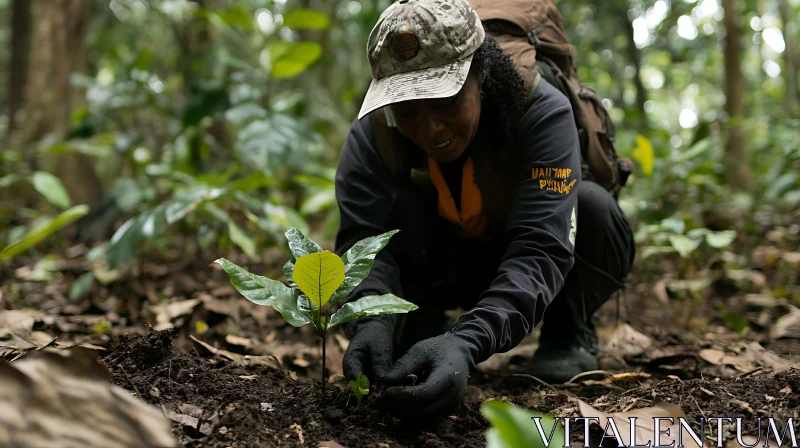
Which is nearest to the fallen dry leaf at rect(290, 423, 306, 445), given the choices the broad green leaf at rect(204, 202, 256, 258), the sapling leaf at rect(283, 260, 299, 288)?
the sapling leaf at rect(283, 260, 299, 288)

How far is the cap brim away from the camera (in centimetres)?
174

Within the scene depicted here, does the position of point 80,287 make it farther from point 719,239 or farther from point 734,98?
point 734,98

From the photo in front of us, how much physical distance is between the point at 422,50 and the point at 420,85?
12 centimetres

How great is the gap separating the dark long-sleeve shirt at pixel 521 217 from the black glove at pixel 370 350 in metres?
0.11

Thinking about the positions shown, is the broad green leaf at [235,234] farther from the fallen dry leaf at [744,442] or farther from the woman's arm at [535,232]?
the fallen dry leaf at [744,442]

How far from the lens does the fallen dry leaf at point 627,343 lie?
239 cm

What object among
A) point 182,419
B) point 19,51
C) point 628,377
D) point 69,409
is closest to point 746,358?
point 628,377

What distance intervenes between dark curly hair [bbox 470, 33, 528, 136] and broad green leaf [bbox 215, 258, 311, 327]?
91 centimetres

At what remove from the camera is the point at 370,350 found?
1804 mm

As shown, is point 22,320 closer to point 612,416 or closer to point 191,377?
point 191,377

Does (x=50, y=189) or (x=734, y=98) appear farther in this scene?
(x=734, y=98)

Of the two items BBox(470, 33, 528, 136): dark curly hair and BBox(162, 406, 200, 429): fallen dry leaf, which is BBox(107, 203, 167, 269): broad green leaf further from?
BBox(470, 33, 528, 136): dark curly hair

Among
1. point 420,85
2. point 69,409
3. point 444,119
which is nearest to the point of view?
point 69,409

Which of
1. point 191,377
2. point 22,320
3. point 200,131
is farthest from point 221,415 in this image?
point 200,131
